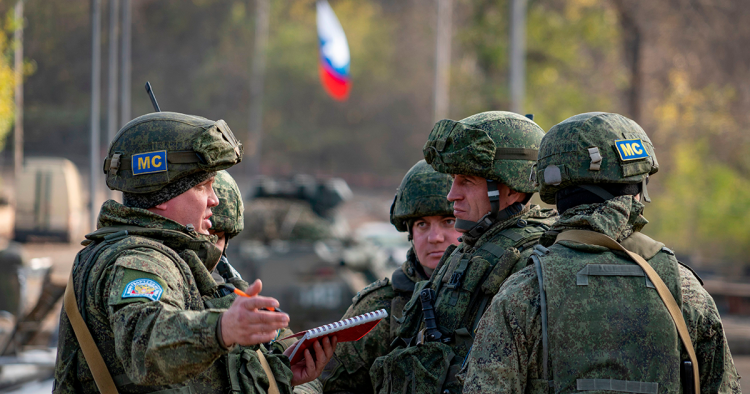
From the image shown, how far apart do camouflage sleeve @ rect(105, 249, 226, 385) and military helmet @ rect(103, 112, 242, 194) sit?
17.4 inches

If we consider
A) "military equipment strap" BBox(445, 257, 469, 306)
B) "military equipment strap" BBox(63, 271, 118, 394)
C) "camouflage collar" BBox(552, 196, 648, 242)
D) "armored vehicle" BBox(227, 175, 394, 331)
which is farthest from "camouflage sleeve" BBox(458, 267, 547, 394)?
"armored vehicle" BBox(227, 175, 394, 331)

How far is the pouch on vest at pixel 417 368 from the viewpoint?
320 centimetres

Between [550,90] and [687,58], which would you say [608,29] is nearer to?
[550,90]

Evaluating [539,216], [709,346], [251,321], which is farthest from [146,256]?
[709,346]

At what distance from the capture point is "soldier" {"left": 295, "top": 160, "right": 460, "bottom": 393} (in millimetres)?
3902

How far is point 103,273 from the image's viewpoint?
2.55 m

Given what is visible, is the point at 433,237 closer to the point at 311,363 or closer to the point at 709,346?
the point at 311,363

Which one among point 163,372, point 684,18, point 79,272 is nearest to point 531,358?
point 163,372

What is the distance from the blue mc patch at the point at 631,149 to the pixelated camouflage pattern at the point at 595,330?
7.1 inches

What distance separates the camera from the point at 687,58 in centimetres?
2920

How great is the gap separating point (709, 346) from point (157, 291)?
190 cm

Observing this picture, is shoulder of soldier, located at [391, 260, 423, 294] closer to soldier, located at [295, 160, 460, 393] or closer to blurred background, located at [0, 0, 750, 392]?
soldier, located at [295, 160, 460, 393]

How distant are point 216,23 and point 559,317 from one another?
44.6 metres

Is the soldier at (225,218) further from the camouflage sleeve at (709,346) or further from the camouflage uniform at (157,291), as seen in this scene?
the camouflage sleeve at (709,346)
